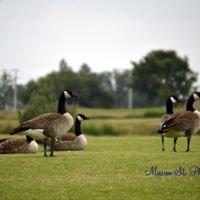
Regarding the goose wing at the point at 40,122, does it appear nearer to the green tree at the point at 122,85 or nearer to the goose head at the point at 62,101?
the goose head at the point at 62,101

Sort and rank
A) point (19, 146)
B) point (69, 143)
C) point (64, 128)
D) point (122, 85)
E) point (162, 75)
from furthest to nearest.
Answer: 1. point (122, 85)
2. point (162, 75)
3. point (69, 143)
4. point (19, 146)
5. point (64, 128)

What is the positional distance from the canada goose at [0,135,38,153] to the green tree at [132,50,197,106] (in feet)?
290

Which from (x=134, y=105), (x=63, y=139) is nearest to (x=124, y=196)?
(x=63, y=139)

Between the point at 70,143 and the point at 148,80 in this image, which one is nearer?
the point at 70,143

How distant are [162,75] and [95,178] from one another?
10273 centimetres

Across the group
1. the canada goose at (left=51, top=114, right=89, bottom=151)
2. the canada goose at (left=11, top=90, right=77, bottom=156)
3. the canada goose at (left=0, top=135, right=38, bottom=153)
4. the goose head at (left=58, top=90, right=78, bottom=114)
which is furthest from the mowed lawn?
the canada goose at (left=51, top=114, right=89, bottom=151)

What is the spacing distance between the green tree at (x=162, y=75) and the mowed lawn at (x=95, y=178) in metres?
91.6

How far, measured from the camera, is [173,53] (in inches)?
4626

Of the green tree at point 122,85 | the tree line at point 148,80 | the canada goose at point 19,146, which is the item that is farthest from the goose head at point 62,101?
the green tree at point 122,85

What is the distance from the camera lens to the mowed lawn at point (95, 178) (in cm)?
1238

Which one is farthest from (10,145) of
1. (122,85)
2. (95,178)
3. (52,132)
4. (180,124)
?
(122,85)

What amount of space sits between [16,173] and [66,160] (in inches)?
78.9

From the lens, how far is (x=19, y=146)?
784 inches

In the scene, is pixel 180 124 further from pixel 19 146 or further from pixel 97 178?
pixel 97 178
